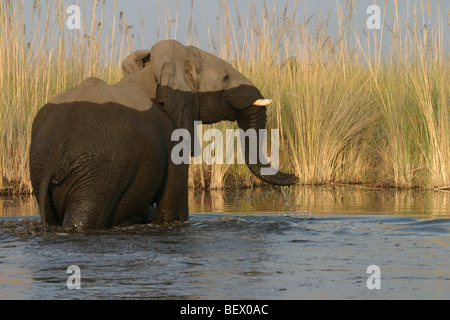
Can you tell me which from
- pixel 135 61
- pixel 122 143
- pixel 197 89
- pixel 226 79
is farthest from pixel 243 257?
pixel 135 61

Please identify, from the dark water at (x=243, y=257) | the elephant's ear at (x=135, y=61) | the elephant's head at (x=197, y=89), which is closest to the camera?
the dark water at (x=243, y=257)

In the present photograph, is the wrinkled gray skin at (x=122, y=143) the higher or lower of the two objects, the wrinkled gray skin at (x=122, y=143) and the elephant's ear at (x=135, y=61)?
the lower

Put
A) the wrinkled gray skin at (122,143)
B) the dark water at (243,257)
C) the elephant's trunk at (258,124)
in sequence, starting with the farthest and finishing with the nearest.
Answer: the elephant's trunk at (258,124)
the wrinkled gray skin at (122,143)
the dark water at (243,257)

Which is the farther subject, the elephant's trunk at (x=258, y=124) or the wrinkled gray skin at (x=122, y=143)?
the elephant's trunk at (x=258, y=124)

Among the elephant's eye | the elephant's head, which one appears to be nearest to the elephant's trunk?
the elephant's head

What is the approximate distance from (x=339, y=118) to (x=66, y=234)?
6.88m

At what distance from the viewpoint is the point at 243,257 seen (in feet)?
19.1

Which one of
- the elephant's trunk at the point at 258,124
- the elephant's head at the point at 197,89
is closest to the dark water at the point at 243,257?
the elephant's trunk at the point at 258,124

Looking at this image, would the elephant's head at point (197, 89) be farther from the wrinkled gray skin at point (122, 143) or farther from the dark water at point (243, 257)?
the dark water at point (243, 257)

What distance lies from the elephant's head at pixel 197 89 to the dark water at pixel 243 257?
953mm

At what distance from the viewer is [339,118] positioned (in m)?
12.6

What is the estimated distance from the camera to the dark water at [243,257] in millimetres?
4699

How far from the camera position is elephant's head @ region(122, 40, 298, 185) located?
7.44 metres

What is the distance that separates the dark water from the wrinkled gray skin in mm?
227
